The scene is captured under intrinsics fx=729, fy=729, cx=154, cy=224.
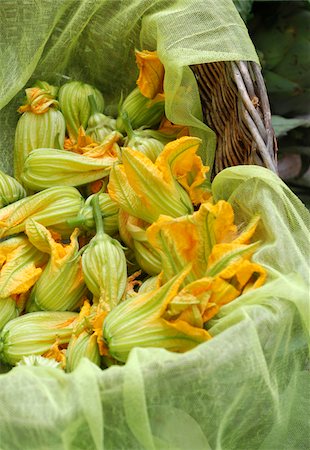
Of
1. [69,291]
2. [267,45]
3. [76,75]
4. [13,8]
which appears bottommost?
[267,45]

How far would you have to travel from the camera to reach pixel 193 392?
588mm

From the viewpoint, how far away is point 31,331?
2.52ft

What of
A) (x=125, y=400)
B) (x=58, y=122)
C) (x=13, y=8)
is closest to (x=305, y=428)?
(x=125, y=400)

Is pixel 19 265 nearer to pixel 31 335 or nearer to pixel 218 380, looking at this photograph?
pixel 31 335

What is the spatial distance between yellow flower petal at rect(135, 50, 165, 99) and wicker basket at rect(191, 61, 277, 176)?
50 millimetres

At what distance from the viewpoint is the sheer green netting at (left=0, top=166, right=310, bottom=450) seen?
573 millimetres

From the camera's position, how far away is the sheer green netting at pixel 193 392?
57 centimetres

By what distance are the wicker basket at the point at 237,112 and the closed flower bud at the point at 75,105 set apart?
0.48ft

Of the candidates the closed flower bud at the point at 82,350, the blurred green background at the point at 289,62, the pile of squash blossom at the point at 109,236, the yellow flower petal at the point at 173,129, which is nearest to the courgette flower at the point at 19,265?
the pile of squash blossom at the point at 109,236

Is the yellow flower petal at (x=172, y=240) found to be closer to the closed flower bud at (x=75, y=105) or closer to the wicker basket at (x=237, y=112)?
the wicker basket at (x=237, y=112)

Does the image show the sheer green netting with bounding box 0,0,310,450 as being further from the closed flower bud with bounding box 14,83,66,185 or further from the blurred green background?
the blurred green background

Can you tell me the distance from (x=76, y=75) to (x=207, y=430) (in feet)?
1.96

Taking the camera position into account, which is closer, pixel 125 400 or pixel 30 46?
pixel 125 400

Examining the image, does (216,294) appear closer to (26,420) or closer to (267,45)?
(26,420)
